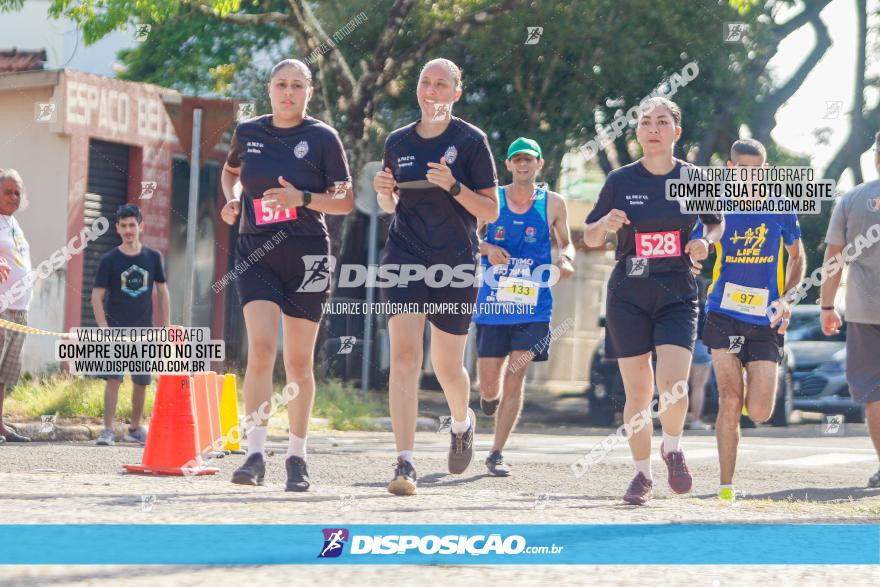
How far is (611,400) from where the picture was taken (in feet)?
63.0

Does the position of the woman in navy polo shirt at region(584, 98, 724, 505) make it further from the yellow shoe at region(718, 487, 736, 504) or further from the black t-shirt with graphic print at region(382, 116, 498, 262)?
the yellow shoe at region(718, 487, 736, 504)

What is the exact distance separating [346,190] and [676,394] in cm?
198

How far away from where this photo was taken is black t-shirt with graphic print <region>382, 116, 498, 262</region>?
7598 millimetres

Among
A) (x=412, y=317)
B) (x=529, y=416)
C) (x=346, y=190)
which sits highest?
(x=346, y=190)

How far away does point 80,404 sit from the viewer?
1373 centimetres

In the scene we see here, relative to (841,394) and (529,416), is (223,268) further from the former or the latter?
(841,394)

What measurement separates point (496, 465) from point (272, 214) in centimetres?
320

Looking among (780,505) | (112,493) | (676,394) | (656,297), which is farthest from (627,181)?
(112,493)

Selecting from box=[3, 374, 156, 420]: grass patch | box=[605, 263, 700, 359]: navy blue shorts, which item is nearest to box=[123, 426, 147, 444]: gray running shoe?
box=[3, 374, 156, 420]: grass patch

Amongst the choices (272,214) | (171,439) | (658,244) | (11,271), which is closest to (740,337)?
(658,244)

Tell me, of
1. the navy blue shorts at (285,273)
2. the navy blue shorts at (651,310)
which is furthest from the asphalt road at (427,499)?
the navy blue shorts at (285,273)

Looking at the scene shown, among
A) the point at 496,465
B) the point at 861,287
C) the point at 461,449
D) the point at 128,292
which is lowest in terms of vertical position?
the point at 496,465

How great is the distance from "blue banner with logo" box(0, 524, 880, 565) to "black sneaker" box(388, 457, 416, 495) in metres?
1.34

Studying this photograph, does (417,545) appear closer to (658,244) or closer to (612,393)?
(658,244)
